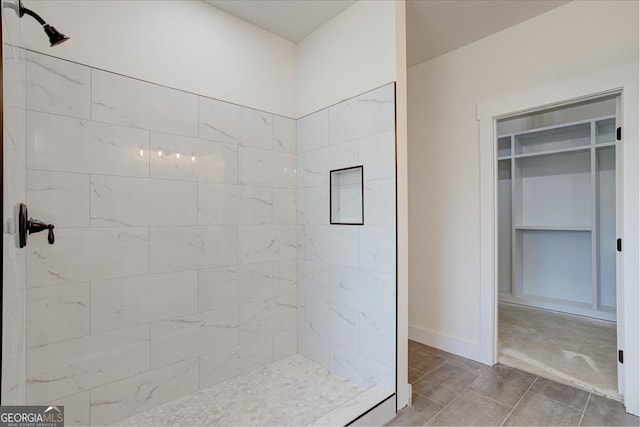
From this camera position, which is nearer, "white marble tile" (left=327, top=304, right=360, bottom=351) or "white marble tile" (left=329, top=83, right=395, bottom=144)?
"white marble tile" (left=329, top=83, right=395, bottom=144)

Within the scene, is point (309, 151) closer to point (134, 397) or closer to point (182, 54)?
point (182, 54)

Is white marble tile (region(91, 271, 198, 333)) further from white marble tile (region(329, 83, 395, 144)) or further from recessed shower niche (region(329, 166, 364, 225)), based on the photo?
white marble tile (region(329, 83, 395, 144))

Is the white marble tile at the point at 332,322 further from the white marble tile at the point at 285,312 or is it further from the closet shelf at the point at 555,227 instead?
the closet shelf at the point at 555,227

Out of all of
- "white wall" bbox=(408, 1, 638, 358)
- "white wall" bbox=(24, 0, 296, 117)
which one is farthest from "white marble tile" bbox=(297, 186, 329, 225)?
"white wall" bbox=(408, 1, 638, 358)

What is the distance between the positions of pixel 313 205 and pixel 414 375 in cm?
151

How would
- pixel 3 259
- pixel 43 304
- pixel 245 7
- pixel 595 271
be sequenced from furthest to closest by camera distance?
1. pixel 595 271
2. pixel 245 7
3. pixel 43 304
4. pixel 3 259

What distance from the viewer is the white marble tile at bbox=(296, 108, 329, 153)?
2.36 metres

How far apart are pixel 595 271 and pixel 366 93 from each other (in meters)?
3.50

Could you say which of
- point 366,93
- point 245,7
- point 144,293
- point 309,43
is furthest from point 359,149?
point 144,293

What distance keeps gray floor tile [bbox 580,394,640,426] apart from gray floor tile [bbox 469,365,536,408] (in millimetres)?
337

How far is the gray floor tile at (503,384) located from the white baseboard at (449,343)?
14cm

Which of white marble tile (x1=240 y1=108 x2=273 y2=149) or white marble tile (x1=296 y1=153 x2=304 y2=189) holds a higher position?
white marble tile (x1=240 y1=108 x2=273 y2=149)

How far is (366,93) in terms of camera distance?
208 centimetres

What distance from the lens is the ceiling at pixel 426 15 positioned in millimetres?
2150
